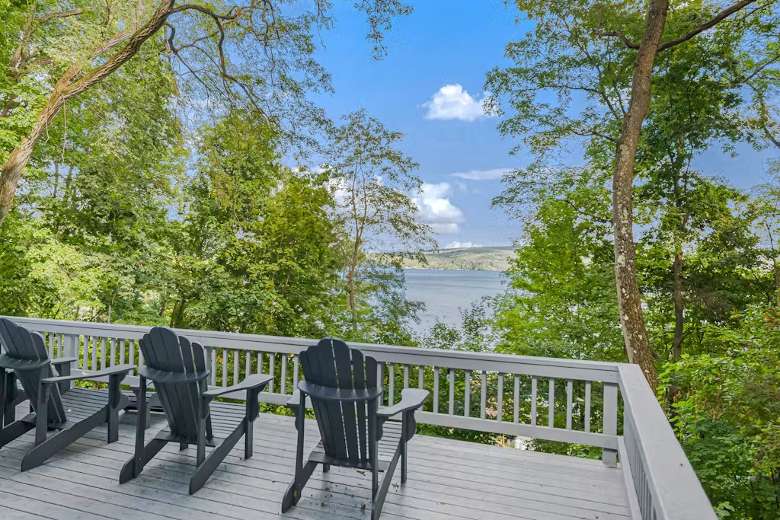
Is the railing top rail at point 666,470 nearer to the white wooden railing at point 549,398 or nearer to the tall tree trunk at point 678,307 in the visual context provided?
the white wooden railing at point 549,398

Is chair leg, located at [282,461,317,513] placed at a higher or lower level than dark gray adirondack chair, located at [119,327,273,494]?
lower

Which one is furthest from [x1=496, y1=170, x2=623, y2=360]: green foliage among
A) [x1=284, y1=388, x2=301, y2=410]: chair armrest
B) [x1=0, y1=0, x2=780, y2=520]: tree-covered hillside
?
[x1=284, y1=388, x2=301, y2=410]: chair armrest

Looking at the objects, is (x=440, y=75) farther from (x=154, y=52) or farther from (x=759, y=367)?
(x=759, y=367)

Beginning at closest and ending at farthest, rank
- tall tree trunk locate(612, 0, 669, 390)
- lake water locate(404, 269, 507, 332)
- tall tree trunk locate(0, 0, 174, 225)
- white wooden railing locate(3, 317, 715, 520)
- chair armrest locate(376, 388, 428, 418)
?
white wooden railing locate(3, 317, 715, 520) < chair armrest locate(376, 388, 428, 418) < tall tree trunk locate(612, 0, 669, 390) < tall tree trunk locate(0, 0, 174, 225) < lake water locate(404, 269, 507, 332)

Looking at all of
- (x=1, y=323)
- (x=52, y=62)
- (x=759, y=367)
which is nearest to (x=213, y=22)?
(x=52, y=62)

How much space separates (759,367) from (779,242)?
13.5ft

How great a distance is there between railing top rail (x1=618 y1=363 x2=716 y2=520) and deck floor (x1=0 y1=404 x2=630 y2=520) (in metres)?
1.02

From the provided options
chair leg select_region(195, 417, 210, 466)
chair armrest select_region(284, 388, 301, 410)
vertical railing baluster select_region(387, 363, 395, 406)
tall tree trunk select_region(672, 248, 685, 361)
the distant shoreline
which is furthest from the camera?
the distant shoreline

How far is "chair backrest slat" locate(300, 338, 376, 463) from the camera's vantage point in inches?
95.7

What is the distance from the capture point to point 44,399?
9.33ft

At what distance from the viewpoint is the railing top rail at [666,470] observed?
3.43ft

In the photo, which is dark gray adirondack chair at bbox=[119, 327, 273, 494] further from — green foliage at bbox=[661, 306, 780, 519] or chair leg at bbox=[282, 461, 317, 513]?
green foliage at bbox=[661, 306, 780, 519]

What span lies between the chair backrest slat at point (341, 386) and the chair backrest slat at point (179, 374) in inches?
29.1

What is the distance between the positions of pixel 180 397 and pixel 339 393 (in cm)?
106
